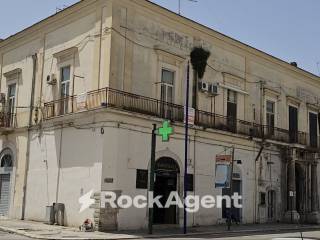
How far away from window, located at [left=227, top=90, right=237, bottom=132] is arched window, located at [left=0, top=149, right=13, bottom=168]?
11.7 metres

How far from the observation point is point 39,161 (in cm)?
2441

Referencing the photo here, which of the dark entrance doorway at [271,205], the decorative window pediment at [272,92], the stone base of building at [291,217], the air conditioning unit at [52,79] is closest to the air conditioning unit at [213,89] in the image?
the decorative window pediment at [272,92]

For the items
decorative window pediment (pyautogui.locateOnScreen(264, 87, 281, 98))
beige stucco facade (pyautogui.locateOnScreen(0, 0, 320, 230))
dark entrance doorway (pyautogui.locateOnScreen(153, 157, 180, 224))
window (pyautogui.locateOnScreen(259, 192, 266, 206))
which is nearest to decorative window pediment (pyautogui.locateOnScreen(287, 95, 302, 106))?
decorative window pediment (pyautogui.locateOnScreen(264, 87, 281, 98))

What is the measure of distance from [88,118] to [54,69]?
441cm

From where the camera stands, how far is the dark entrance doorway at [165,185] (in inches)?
911

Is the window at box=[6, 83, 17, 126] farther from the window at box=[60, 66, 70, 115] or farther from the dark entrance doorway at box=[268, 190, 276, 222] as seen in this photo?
the dark entrance doorway at box=[268, 190, 276, 222]

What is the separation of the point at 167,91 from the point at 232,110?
16.7ft

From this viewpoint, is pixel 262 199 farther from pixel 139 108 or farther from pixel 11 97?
pixel 11 97

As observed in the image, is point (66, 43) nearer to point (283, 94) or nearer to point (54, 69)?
point (54, 69)

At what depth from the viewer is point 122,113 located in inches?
833

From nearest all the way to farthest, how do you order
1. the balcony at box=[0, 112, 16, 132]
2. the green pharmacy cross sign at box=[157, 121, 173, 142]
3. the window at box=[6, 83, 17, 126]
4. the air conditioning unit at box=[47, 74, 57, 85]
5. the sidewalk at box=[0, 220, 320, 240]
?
the sidewalk at box=[0, 220, 320, 240] → the green pharmacy cross sign at box=[157, 121, 173, 142] → the air conditioning unit at box=[47, 74, 57, 85] → the balcony at box=[0, 112, 16, 132] → the window at box=[6, 83, 17, 126]

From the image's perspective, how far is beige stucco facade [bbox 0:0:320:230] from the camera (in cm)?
2142

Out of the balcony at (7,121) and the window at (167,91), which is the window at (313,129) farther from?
the balcony at (7,121)

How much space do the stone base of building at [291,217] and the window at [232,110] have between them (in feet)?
21.7
